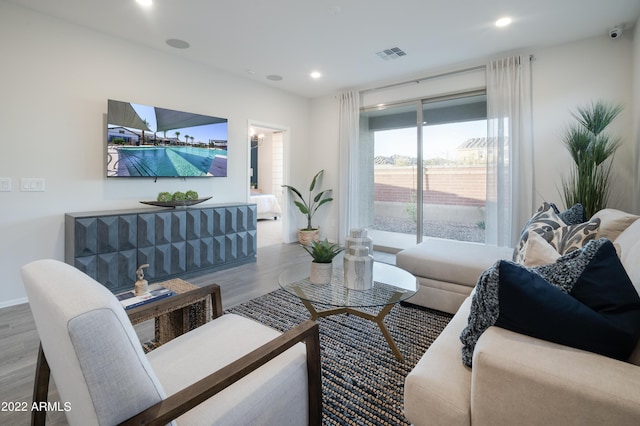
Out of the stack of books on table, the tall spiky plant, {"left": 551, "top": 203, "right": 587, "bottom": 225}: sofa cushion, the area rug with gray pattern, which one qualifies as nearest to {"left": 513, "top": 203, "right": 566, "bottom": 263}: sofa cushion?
{"left": 551, "top": 203, "right": 587, "bottom": 225}: sofa cushion

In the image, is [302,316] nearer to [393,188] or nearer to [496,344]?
[496,344]

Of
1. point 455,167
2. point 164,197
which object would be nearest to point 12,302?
point 164,197

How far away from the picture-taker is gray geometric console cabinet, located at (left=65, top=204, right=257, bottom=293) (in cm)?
299

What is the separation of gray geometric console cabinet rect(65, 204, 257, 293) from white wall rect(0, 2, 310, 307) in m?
0.29

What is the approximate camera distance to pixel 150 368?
0.85 meters

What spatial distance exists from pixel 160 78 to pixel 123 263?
7.55 feet

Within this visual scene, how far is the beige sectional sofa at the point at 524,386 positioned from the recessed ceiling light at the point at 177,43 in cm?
402

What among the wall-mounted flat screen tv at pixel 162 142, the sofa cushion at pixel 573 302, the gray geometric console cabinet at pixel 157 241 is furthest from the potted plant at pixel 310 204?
the sofa cushion at pixel 573 302

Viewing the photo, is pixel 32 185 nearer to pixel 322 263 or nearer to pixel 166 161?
pixel 166 161

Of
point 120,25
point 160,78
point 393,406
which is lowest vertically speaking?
point 393,406

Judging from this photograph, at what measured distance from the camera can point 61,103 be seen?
309 centimetres

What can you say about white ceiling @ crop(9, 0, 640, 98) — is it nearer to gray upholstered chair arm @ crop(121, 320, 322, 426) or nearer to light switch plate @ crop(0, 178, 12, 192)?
light switch plate @ crop(0, 178, 12, 192)

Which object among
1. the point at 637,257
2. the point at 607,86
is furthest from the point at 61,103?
the point at 607,86

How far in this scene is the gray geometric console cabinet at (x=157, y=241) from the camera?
299 centimetres
